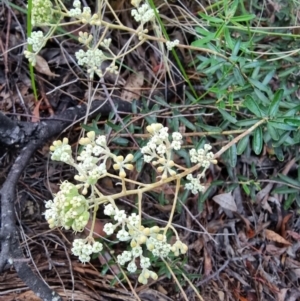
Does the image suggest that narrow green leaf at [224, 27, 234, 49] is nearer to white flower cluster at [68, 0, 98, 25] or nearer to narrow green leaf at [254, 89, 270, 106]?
narrow green leaf at [254, 89, 270, 106]

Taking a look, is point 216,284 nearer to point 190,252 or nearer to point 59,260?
point 190,252

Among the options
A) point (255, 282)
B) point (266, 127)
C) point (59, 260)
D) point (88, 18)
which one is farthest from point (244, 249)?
point (88, 18)

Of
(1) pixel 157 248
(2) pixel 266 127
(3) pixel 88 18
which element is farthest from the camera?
(2) pixel 266 127

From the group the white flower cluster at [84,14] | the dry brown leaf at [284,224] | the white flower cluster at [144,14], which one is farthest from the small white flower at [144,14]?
the dry brown leaf at [284,224]

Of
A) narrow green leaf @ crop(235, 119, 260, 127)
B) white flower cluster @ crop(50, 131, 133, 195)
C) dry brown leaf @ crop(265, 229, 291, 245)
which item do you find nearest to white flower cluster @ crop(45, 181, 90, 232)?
white flower cluster @ crop(50, 131, 133, 195)

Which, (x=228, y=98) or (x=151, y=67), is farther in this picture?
(x=151, y=67)

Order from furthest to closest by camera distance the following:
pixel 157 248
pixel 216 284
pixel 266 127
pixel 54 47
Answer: pixel 54 47 → pixel 216 284 → pixel 266 127 → pixel 157 248
